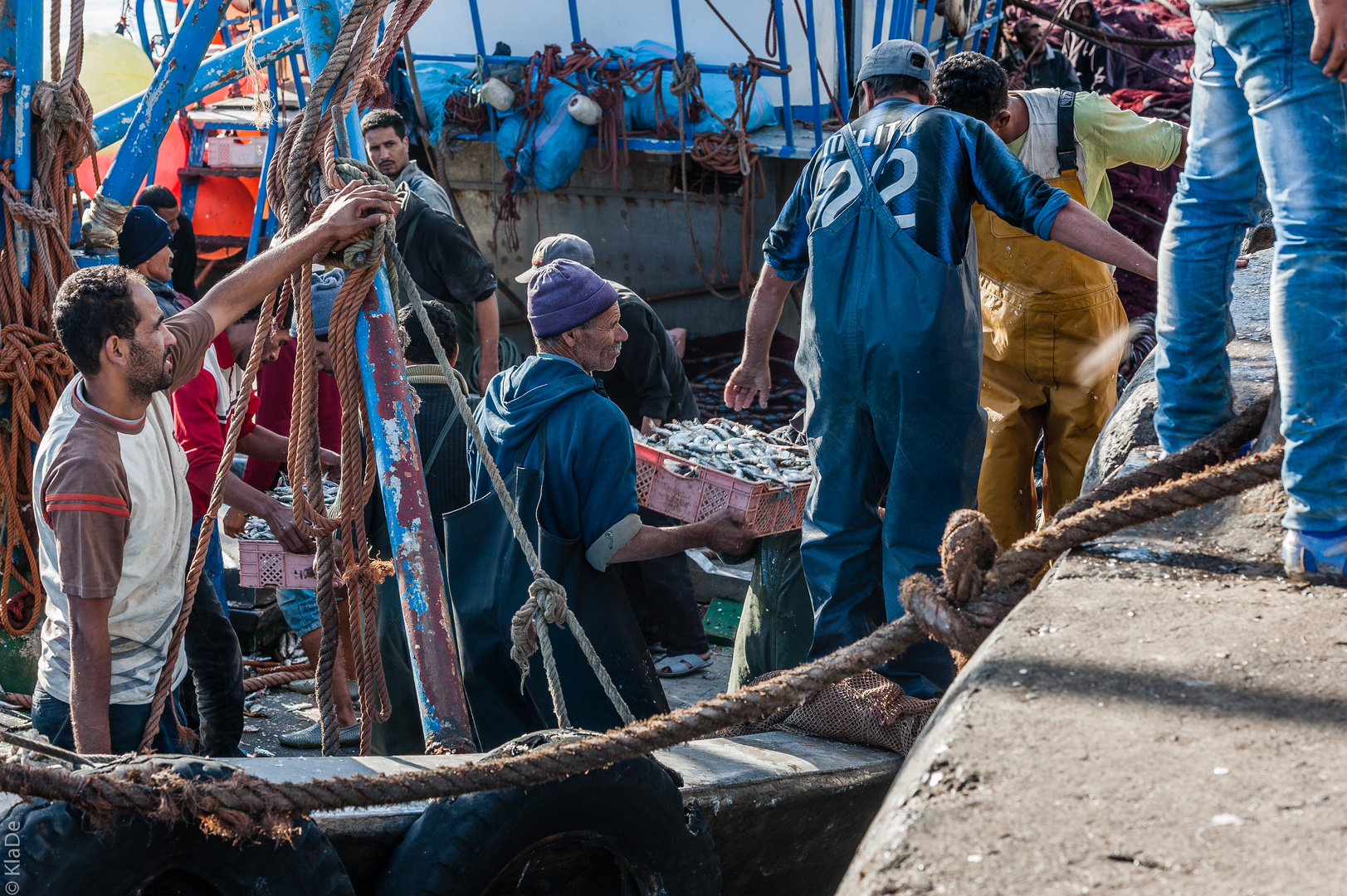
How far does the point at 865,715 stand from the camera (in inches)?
143

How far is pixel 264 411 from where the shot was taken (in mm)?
4934

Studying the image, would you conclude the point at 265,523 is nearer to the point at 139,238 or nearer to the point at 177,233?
the point at 139,238

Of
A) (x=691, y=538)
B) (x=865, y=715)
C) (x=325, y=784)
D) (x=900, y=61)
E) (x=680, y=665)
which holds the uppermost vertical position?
(x=900, y=61)

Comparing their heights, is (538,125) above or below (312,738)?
above

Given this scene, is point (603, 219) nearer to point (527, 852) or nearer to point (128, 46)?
point (128, 46)

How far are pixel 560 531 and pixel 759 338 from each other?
1.11 m

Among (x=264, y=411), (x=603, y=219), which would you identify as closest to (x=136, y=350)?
(x=264, y=411)

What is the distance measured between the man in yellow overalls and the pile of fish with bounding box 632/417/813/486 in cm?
75

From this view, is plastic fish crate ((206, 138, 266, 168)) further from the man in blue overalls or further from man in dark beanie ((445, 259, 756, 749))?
the man in blue overalls

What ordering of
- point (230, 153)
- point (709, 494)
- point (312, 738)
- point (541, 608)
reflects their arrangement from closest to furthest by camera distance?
point (541, 608)
point (709, 494)
point (312, 738)
point (230, 153)

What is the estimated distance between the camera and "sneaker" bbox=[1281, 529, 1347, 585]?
212cm

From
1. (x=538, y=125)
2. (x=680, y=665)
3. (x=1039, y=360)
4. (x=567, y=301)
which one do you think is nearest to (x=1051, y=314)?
(x=1039, y=360)

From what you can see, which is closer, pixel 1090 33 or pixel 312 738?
pixel 312 738

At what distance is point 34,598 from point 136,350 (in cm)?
219
